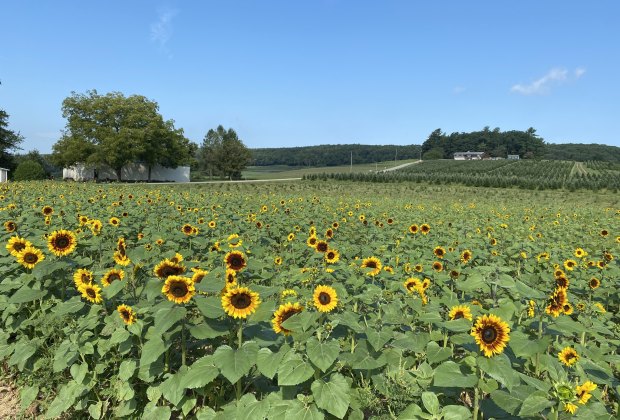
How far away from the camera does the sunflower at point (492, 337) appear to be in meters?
2.14

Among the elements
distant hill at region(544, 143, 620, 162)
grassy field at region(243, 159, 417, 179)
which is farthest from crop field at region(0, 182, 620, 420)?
distant hill at region(544, 143, 620, 162)

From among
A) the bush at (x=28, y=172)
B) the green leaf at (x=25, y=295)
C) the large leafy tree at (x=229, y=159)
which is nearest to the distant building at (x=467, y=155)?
the large leafy tree at (x=229, y=159)

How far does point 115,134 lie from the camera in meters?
55.5

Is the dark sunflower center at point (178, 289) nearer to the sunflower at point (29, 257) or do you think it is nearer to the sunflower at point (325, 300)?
the sunflower at point (325, 300)

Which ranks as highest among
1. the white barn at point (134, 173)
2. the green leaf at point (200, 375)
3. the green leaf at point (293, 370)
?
the green leaf at point (293, 370)

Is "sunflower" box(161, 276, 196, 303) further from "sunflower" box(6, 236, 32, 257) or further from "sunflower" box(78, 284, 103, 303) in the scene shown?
"sunflower" box(6, 236, 32, 257)

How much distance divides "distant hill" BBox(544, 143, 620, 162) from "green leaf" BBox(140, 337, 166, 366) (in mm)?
180303

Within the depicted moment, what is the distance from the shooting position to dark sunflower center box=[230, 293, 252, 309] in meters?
2.50

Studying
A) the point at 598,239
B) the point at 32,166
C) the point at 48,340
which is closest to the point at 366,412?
the point at 48,340

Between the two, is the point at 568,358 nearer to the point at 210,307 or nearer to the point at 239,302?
the point at 239,302

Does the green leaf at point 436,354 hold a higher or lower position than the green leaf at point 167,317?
lower

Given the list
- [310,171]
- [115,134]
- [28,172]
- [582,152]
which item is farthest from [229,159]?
[582,152]

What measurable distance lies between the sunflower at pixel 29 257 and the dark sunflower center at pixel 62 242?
29 centimetres

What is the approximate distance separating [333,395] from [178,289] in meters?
1.19
